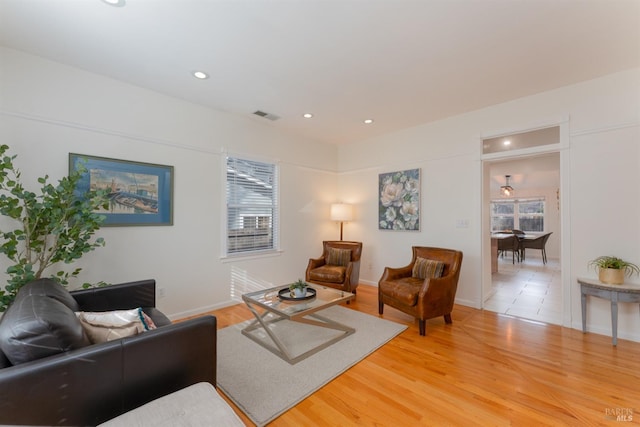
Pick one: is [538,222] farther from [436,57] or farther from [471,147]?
[436,57]

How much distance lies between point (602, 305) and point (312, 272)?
11.0 ft

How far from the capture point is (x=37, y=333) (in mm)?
1161

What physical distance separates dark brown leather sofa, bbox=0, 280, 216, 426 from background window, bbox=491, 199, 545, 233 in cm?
1033

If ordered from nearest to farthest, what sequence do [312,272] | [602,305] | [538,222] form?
[602,305] < [312,272] < [538,222]

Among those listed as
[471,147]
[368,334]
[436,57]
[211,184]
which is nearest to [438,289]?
[368,334]

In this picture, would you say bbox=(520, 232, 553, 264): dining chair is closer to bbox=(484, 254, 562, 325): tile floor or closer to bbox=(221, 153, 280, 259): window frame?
bbox=(484, 254, 562, 325): tile floor

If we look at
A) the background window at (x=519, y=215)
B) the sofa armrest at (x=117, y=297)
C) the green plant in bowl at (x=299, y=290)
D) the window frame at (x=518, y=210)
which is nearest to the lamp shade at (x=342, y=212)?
the green plant in bowl at (x=299, y=290)

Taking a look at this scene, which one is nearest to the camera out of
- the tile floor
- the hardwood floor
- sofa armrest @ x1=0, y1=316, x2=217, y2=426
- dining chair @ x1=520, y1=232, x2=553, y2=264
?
sofa armrest @ x1=0, y1=316, x2=217, y2=426

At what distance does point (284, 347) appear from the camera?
2492mm

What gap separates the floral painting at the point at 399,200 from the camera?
14.1 ft

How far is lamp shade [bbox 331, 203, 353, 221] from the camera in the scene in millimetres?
4930

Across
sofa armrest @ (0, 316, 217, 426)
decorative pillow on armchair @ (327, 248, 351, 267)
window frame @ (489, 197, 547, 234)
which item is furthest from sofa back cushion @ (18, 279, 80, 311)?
window frame @ (489, 197, 547, 234)

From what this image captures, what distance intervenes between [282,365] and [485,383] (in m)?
1.62

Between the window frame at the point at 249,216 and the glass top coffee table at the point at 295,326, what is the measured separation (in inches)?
44.2
